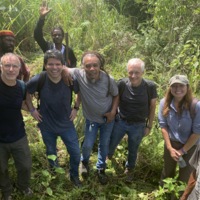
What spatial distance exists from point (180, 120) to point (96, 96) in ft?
3.53

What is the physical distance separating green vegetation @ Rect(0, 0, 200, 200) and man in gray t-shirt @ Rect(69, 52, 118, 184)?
69cm

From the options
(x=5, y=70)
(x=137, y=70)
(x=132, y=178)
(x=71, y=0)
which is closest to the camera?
(x=5, y=70)

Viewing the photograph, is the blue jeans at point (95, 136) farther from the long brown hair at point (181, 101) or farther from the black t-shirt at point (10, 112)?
the black t-shirt at point (10, 112)

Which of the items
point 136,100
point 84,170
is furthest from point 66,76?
point 84,170

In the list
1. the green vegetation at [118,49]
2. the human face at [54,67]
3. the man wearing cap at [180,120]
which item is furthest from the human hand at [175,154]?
the human face at [54,67]

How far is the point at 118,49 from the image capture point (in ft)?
23.3

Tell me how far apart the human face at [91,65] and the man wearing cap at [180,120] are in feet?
2.89

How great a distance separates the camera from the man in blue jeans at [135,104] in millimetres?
3324

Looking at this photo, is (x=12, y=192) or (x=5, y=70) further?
(x=12, y=192)

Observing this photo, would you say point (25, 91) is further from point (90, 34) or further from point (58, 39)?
point (90, 34)

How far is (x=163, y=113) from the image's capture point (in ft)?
10.5

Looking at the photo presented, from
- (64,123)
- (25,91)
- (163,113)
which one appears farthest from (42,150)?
(163,113)

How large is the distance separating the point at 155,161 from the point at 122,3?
18.8 ft

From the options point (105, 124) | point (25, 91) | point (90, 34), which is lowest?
point (105, 124)
